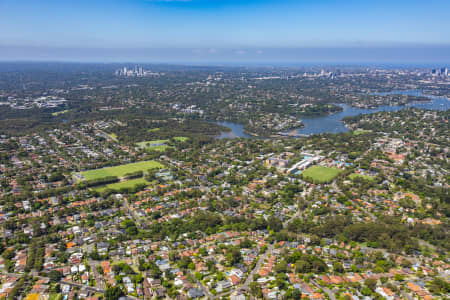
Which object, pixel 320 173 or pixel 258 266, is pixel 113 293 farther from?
pixel 320 173

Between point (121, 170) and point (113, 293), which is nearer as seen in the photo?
point (113, 293)

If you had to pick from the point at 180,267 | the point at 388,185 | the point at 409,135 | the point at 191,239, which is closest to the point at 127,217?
the point at 191,239

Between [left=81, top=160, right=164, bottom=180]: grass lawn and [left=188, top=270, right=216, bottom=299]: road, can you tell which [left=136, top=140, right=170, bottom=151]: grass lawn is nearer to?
[left=81, top=160, right=164, bottom=180]: grass lawn

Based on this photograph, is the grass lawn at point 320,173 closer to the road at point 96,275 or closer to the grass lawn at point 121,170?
the grass lawn at point 121,170

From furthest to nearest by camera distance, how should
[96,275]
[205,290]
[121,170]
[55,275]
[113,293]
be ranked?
[121,170], [96,275], [55,275], [205,290], [113,293]

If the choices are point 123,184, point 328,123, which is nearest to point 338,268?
point 123,184

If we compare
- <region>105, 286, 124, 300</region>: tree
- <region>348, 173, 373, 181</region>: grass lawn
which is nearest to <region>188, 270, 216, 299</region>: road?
<region>105, 286, 124, 300</region>: tree
